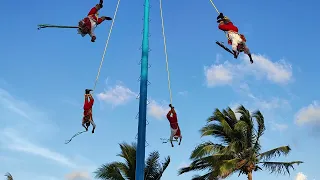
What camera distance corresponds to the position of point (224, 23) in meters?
14.4

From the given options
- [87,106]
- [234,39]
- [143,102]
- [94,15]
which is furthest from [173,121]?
[94,15]

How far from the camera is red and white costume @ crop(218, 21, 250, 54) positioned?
14047 mm

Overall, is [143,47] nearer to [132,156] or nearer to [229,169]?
[229,169]

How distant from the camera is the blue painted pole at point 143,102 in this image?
38.6 ft

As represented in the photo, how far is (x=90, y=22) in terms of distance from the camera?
13977 mm

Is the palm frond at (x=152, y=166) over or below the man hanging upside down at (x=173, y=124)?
over

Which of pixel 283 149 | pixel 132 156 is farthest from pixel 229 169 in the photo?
pixel 132 156

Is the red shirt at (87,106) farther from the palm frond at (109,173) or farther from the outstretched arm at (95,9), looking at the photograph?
the palm frond at (109,173)

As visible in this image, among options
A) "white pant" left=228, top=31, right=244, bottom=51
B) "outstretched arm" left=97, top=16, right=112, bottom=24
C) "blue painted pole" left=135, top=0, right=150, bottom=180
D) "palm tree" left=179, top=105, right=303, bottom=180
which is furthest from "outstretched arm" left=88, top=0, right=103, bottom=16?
"palm tree" left=179, top=105, right=303, bottom=180

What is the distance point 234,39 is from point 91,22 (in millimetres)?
4303

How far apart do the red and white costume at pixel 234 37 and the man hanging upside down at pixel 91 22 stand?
12.0ft

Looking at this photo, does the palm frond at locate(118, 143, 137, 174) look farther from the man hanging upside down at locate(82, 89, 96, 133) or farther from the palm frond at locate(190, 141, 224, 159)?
the man hanging upside down at locate(82, 89, 96, 133)

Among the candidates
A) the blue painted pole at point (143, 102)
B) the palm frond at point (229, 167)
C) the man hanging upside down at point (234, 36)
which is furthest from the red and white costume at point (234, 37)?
the palm frond at point (229, 167)

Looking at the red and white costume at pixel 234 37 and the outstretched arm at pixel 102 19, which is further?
the outstretched arm at pixel 102 19
